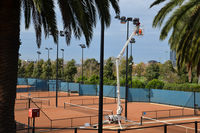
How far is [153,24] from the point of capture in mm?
17141

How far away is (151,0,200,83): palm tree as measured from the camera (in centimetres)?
1496

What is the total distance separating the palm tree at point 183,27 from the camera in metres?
15.0

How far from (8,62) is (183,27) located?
11795 millimetres

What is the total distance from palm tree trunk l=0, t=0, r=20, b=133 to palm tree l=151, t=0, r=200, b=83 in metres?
9.85

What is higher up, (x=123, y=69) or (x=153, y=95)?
(x=123, y=69)

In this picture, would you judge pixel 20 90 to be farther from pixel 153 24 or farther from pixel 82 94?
pixel 153 24

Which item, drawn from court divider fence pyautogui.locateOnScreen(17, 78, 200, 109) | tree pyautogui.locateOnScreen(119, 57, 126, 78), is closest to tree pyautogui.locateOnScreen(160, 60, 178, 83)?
tree pyautogui.locateOnScreen(119, 57, 126, 78)

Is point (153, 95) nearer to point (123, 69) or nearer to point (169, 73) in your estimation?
point (169, 73)

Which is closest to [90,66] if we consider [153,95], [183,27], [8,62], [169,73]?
[169,73]

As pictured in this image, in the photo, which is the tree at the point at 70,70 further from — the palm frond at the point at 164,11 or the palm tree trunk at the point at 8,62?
the palm tree trunk at the point at 8,62

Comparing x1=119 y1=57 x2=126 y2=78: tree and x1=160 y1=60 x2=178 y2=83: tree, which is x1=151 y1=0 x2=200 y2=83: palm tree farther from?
x1=119 y1=57 x2=126 y2=78: tree

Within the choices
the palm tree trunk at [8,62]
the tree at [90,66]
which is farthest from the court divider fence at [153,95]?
the tree at [90,66]

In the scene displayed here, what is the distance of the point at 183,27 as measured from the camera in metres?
16.1

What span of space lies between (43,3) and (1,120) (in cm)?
459
